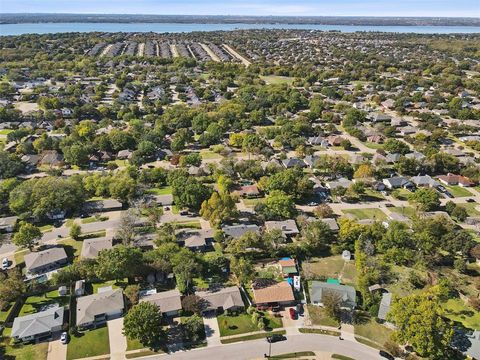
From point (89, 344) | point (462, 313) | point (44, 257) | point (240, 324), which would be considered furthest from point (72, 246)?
point (462, 313)

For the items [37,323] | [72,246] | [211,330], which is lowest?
[211,330]

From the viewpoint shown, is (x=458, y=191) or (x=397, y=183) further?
(x=397, y=183)

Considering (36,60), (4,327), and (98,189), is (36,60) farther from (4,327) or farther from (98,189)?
(4,327)

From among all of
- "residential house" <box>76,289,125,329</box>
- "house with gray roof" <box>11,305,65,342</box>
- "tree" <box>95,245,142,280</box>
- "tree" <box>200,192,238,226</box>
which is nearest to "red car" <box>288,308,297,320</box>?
"tree" <box>200,192,238,226</box>

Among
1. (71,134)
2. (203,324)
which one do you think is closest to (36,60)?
(71,134)

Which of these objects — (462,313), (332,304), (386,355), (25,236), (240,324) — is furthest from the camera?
(25,236)

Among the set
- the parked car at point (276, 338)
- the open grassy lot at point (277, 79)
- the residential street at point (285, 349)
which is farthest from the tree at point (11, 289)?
the open grassy lot at point (277, 79)

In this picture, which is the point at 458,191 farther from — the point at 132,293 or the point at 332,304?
the point at 132,293

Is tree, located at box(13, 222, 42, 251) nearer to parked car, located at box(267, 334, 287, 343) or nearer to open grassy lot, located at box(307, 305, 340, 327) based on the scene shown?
parked car, located at box(267, 334, 287, 343)
